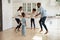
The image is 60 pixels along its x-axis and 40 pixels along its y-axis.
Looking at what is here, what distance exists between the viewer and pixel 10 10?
923cm

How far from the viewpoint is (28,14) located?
9422 mm

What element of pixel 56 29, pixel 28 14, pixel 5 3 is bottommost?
pixel 56 29

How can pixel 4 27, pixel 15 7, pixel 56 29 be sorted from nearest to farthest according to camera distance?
pixel 4 27 < pixel 56 29 < pixel 15 7

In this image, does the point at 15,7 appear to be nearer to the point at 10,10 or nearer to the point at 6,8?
the point at 10,10

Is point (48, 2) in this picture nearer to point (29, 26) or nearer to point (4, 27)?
point (29, 26)

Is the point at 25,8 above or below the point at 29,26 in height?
above

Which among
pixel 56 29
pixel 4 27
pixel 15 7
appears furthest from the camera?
pixel 15 7

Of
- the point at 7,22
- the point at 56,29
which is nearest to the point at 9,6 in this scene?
the point at 7,22

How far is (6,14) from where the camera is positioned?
333 inches

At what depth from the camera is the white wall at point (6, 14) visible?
8.14 meters

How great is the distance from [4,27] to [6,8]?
990 mm

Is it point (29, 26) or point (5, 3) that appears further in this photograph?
point (29, 26)

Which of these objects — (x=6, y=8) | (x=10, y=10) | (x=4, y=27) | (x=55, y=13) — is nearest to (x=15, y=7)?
(x=10, y=10)

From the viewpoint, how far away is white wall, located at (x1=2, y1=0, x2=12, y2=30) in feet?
26.7
